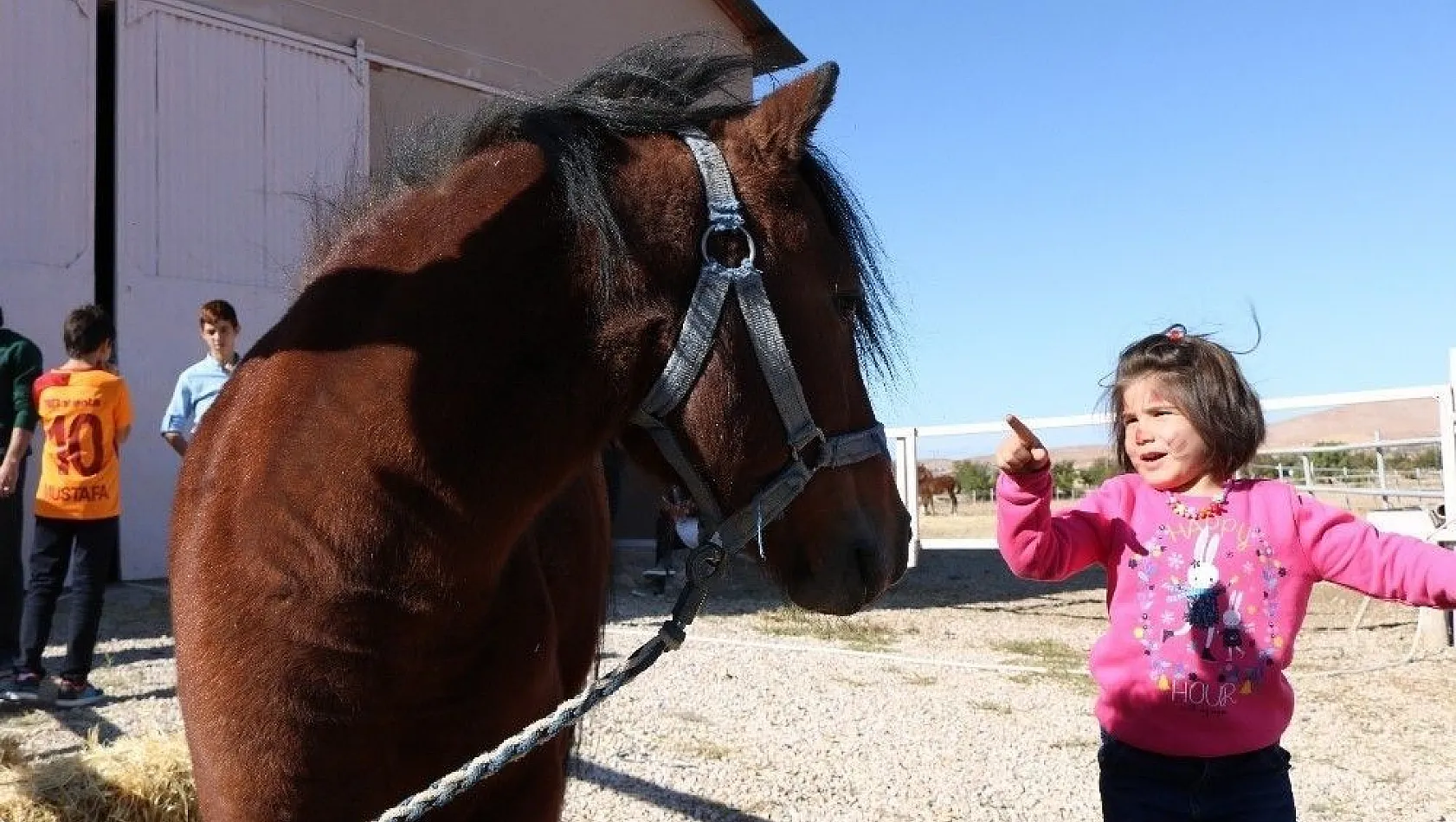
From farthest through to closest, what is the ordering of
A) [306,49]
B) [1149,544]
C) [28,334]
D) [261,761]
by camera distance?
[306,49], [28,334], [1149,544], [261,761]

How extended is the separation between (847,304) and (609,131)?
0.52m

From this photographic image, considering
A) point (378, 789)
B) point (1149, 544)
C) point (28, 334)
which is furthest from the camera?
point (28, 334)

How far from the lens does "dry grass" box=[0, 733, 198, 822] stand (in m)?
3.32

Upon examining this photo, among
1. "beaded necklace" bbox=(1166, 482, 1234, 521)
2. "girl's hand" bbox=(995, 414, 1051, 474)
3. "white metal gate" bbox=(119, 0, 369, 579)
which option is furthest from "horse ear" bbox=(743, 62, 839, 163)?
"white metal gate" bbox=(119, 0, 369, 579)

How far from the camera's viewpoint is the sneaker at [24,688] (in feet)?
16.4

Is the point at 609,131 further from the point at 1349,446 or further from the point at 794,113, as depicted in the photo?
the point at 1349,446

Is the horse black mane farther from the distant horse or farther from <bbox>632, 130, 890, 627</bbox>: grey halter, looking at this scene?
the distant horse

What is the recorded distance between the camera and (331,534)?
1.55 meters

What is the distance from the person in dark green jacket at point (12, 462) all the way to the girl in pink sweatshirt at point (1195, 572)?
4967mm

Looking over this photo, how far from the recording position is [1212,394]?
7.36 feet

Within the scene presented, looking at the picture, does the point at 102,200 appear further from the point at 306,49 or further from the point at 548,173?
the point at 548,173

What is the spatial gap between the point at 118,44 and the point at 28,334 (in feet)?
8.49

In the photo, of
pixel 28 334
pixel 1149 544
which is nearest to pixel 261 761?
pixel 1149 544

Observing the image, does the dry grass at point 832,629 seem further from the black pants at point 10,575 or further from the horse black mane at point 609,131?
the horse black mane at point 609,131
